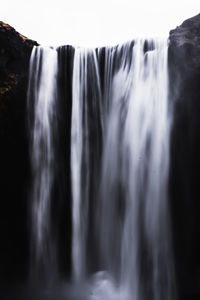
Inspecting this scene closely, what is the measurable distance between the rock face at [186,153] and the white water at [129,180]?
0.82ft

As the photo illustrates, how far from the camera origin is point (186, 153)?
7.18m

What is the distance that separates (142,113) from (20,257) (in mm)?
5227

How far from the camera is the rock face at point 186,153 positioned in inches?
264

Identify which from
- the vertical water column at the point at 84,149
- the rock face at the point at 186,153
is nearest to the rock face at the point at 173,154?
the rock face at the point at 186,153

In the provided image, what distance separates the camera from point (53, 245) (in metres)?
7.46

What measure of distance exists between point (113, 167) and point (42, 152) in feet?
6.83

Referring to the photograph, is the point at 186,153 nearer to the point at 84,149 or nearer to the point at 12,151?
the point at 84,149

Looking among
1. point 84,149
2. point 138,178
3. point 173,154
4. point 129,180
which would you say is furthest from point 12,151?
point 173,154

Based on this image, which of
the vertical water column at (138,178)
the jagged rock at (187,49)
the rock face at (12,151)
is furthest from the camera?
the rock face at (12,151)

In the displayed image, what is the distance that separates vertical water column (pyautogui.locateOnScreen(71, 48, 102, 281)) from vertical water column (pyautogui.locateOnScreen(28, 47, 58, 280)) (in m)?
0.63

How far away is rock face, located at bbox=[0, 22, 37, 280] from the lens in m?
7.56

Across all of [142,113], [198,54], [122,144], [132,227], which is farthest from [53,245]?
[198,54]

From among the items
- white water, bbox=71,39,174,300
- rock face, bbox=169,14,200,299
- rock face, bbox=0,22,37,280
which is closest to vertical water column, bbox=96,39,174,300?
white water, bbox=71,39,174,300

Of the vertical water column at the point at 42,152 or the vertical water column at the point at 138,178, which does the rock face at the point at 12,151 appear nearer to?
the vertical water column at the point at 42,152
